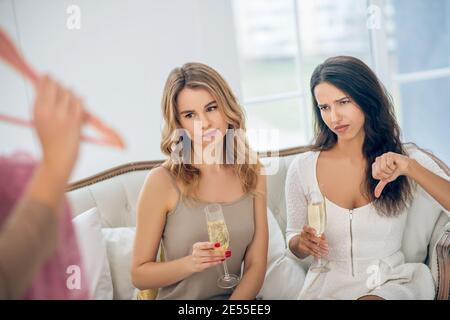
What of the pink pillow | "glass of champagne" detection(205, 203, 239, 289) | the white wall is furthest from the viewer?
the white wall

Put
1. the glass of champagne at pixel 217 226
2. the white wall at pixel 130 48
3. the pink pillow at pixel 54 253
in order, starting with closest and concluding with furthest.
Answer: the pink pillow at pixel 54 253 → the glass of champagne at pixel 217 226 → the white wall at pixel 130 48

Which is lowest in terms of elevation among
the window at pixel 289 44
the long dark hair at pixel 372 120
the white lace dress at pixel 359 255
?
the white lace dress at pixel 359 255

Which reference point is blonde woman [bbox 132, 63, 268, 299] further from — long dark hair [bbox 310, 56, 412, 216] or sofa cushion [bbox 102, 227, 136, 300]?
long dark hair [bbox 310, 56, 412, 216]

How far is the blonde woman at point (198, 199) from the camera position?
5.02 ft

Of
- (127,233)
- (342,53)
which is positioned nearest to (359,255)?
(342,53)

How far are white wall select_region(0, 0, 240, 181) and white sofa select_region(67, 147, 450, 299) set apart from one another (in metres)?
0.10

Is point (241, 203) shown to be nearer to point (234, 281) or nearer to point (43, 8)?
point (234, 281)

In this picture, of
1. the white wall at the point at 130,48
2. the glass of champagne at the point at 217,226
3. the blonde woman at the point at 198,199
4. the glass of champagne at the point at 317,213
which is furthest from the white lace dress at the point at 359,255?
the white wall at the point at 130,48

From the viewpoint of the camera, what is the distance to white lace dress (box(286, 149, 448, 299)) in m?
1.64

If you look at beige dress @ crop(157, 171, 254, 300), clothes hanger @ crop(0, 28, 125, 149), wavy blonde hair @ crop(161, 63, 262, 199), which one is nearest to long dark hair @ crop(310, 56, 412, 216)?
wavy blonde hair @ crop(161, 63, 262, 199)

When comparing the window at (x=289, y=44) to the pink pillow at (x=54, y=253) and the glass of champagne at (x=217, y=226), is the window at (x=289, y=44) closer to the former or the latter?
the glass of champagne at (x=217, y=226)

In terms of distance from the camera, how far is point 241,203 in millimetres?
1607

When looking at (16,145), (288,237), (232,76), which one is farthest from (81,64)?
(288,237)
